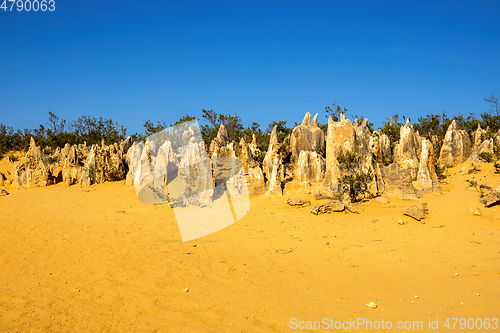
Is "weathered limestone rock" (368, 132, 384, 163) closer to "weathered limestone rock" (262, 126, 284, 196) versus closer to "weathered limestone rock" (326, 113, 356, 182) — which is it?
→ "weathered limestone rock" (326, 113, 356, 182)

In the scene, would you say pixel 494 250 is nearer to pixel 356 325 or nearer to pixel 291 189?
pixel 356 325

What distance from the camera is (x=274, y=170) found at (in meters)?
13.1

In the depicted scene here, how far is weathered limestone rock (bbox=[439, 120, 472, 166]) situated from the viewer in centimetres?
1900

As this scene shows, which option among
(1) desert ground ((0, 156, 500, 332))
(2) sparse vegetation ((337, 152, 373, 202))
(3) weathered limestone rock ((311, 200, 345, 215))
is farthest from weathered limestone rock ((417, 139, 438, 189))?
(3) weathered limestone rock ((311, 200, 345, 215))

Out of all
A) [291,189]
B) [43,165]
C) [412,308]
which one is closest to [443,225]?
[412,308]

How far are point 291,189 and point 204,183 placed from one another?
3639mm

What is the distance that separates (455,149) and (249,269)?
1770cm

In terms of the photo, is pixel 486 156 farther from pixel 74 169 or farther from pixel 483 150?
pixel 74 169

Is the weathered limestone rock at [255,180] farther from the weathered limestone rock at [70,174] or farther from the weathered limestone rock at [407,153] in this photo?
the weathered limestone rock at [70,174]

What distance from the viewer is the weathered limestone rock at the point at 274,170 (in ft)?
42.8

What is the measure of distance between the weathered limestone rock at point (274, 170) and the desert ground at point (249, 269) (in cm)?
180

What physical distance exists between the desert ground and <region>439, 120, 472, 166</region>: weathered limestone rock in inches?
347

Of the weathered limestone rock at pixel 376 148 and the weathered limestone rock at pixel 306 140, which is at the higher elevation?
the weathered limestone rock at pixel 306 140

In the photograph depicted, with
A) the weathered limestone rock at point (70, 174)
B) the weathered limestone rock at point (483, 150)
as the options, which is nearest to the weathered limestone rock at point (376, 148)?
Answer: the weathered limestone rock at point (483, 150)
